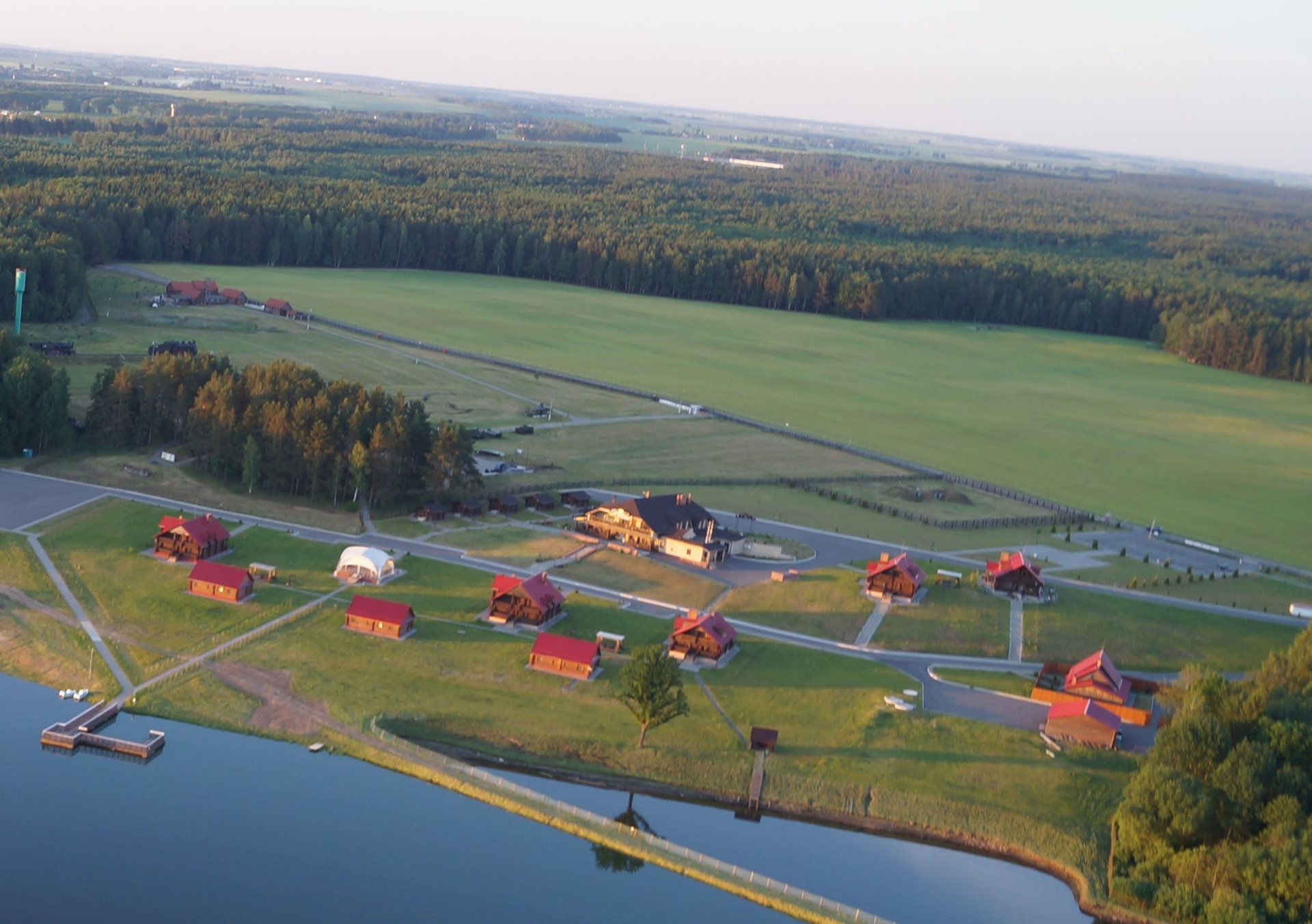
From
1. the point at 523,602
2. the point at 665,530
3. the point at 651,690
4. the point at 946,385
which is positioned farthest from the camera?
the point at 946,385

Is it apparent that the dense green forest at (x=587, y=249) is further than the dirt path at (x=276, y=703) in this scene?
Yes

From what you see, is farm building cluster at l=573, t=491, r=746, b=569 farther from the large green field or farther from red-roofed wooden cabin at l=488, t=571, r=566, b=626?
the large green field

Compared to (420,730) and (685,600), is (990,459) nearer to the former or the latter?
(685,600)

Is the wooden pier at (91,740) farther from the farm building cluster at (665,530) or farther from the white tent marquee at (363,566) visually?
the farm building cluster at (665,530)

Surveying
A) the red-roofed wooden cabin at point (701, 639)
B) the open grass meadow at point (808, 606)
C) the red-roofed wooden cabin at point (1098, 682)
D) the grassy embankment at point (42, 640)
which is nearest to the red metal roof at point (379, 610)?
the grassy embankment at point (42, 640)

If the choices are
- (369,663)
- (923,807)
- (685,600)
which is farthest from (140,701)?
(923,807)

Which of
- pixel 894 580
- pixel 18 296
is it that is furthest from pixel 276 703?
pixel 18 296

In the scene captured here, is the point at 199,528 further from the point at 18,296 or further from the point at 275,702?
the point at 18,296
